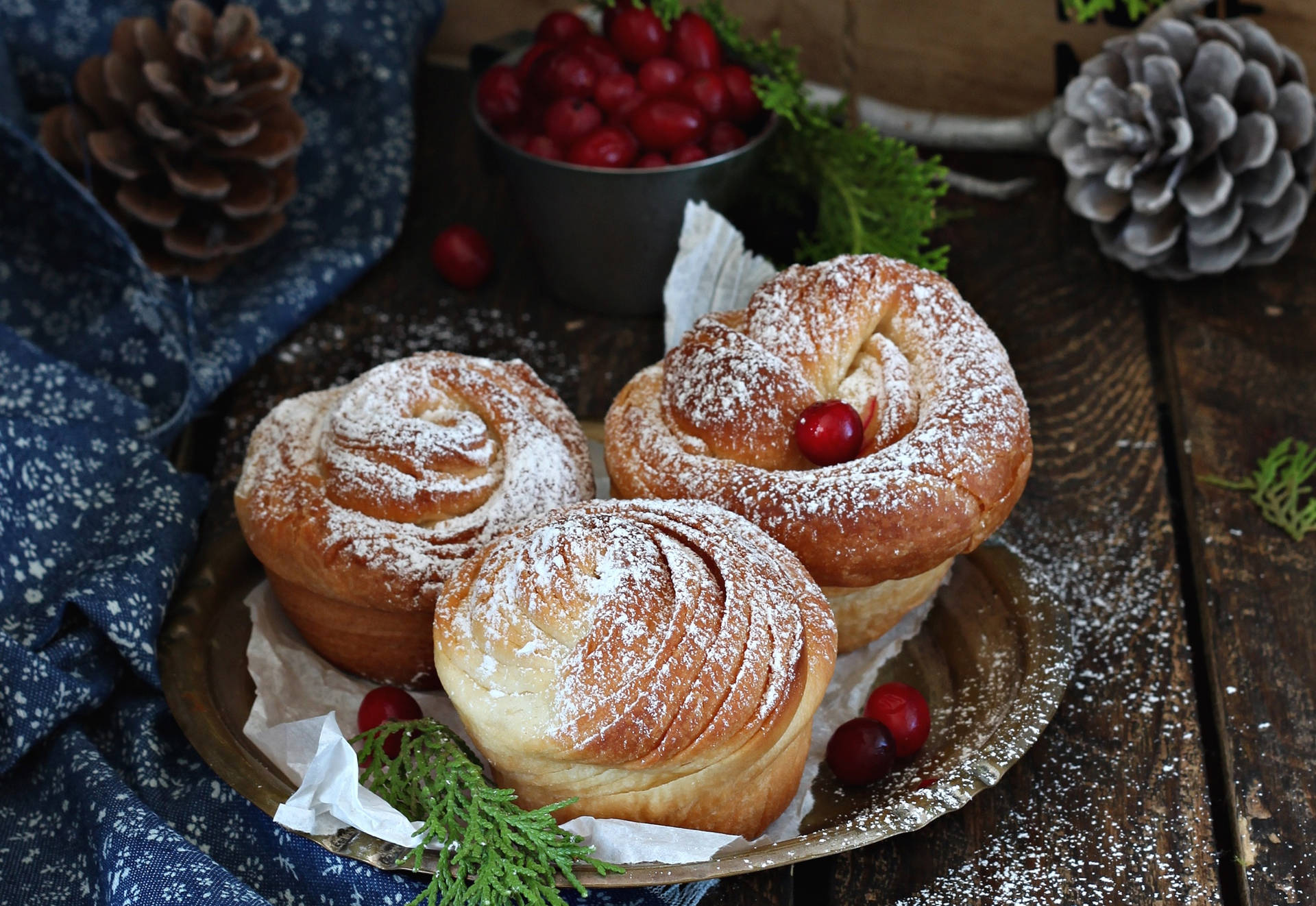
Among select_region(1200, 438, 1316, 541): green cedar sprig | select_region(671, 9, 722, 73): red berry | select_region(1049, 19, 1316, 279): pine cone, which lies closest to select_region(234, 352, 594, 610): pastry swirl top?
select_region(671, 9, 722, 73): red berry

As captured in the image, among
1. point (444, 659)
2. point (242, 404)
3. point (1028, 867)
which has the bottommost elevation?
point (242, 404)

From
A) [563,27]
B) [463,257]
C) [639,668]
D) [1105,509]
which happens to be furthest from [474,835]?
[563,27]

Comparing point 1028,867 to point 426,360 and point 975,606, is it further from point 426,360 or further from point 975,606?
point 426,360

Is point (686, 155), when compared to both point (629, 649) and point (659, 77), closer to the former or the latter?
point (659, 77)

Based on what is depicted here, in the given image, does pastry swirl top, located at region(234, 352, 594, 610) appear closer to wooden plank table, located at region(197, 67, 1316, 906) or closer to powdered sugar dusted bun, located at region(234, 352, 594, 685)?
powdered sugar dusted bun, located at region(234, 352, 594, 685)

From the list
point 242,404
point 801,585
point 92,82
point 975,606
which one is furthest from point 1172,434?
point 92,82

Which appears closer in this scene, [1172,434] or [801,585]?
[801,585]

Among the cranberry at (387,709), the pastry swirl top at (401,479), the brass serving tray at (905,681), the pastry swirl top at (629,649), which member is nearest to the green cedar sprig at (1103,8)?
the brass serving tray at (905,681)
